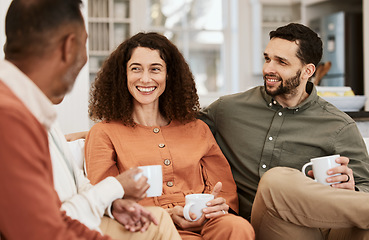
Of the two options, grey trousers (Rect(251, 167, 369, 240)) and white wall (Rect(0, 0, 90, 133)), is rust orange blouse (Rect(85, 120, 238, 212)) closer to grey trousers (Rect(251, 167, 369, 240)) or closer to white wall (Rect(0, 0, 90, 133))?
grey trousers (Rect(251, 167, 369, 240))

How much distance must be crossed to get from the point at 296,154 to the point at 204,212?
641 millimetres

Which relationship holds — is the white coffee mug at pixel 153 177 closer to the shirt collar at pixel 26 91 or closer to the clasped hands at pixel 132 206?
the clasped hands at pixel 132 206

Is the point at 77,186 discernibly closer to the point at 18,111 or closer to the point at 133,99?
the point at 18,111

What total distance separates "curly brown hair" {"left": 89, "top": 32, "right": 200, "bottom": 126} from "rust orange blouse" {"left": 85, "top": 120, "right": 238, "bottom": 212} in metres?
0.05

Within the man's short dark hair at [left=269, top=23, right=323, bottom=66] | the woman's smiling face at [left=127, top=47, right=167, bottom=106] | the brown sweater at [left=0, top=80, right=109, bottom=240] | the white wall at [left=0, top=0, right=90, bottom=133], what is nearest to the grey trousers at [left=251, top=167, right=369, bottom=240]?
the woman's smiling face at [left=127, top=47, right=167, bottom=106]

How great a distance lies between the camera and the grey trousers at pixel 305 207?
5.20ft

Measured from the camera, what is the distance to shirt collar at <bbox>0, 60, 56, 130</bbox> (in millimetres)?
889

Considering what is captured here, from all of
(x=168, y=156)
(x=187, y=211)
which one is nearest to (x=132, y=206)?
(x=187, y=211)

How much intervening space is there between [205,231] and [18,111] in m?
1.07

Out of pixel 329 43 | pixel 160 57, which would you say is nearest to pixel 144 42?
pixel 160 57

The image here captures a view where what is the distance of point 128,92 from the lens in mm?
2094

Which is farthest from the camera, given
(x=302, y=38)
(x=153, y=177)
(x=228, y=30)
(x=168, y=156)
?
(x=228, y=30)

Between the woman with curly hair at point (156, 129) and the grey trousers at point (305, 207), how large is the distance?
0.23 meters

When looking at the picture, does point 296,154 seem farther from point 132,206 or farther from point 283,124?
point 132,206
